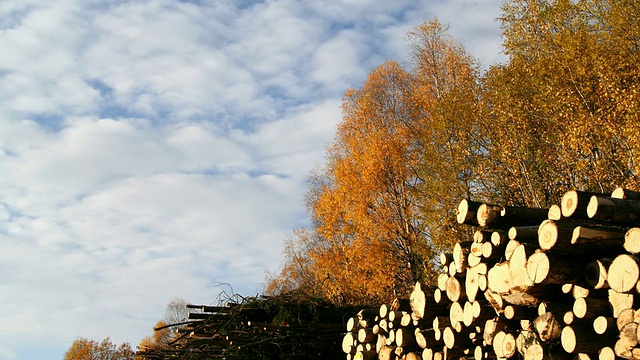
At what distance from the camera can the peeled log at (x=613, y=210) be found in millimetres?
5727

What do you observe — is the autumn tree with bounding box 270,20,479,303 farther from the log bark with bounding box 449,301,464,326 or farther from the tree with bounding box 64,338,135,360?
the tree with bounding box 64,338,135,360

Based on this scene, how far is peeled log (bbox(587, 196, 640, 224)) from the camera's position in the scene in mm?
5727

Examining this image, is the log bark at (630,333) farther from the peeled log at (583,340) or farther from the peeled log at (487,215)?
the peeled log at (487,215)

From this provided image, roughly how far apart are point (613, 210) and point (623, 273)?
33.0 inches

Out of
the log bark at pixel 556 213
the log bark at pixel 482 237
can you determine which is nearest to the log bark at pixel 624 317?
the log bark at pixel 556 213

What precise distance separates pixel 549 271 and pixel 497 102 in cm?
1342

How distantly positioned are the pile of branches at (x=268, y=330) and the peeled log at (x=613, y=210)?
18.0ft

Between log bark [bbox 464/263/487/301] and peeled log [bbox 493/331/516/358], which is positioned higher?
log bark [bbox 464/263/487/301]

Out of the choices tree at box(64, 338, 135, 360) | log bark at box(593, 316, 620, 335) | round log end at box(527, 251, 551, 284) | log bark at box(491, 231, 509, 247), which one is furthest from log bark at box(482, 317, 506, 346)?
tree at box(64, 338, 135, 360)

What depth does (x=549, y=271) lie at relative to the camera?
556 centimetres

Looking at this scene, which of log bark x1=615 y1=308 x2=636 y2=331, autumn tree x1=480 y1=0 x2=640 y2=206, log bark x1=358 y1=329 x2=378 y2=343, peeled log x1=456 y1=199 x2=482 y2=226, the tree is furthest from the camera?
Answer: the tree

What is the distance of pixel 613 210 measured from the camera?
5.79 meters

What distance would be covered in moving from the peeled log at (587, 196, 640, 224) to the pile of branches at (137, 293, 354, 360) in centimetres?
547

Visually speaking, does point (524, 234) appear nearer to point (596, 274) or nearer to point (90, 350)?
point (596, 274)
